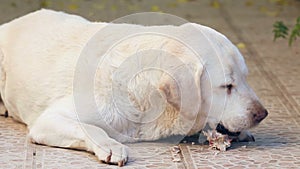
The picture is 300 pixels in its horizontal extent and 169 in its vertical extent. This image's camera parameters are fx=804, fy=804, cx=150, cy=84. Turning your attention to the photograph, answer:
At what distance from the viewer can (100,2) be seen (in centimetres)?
1010

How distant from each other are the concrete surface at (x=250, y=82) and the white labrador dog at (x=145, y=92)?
0.13 metres

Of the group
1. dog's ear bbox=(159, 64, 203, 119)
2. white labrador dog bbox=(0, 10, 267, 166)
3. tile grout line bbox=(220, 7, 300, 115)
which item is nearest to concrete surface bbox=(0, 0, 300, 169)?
tile grout line bbox=(220, 7, 300, 115)

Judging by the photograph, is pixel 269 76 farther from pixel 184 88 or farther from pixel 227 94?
pixel 184 88

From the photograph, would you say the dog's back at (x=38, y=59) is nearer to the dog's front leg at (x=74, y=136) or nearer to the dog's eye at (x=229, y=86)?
the dog's front leg at (x=74, y=136)

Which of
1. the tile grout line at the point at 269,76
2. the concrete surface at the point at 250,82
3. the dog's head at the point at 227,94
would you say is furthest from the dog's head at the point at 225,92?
the tile grout line at the point at 269,76

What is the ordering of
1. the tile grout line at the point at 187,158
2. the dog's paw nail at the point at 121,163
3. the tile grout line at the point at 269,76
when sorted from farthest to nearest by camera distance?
the tile grout line at the point at 269,76
the tile grout line at the point at 187,158
the dog's paw nail at the point at 121,163

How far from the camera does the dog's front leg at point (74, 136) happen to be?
4.28 m

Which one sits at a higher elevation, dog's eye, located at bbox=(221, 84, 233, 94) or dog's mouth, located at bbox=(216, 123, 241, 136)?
dog's eye, located at bbox=(221, 84, 233, 94)

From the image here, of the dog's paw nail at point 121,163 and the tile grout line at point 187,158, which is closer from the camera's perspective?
the dog's paw nail at point 121,163

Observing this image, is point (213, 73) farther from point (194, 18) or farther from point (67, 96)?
point (194, 18)

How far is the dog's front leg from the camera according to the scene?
4281 millimetres

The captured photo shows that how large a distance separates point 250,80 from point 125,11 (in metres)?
3.27

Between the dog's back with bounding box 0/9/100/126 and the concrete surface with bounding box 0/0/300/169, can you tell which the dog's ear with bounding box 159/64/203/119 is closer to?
the concrete surface with bounding box 0/0/300/169

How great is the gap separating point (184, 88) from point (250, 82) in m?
2.04
